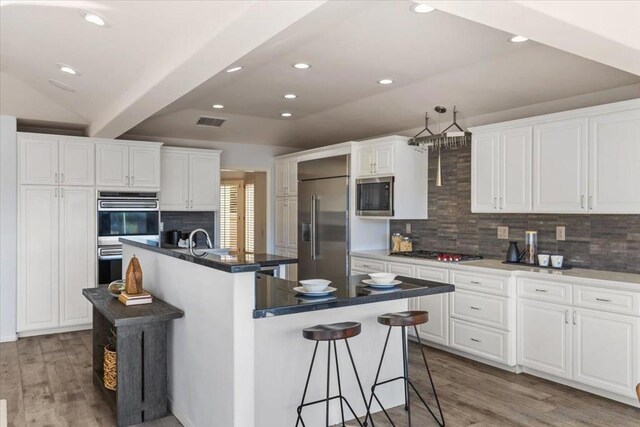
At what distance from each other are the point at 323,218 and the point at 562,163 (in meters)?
2.98

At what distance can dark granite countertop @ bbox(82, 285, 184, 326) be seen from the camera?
304 cm

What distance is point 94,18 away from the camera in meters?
2.78

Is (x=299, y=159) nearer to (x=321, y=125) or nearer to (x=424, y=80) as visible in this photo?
(x=321, y=125)

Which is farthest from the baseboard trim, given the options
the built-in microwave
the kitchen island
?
the built-in microwave

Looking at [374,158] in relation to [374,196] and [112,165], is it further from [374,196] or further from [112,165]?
[112,165]

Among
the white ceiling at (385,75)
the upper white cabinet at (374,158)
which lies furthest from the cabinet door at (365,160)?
the white ceiling at (385,75)

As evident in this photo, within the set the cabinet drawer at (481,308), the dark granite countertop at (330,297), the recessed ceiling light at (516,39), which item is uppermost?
the recessed ceiling light at (516,39)

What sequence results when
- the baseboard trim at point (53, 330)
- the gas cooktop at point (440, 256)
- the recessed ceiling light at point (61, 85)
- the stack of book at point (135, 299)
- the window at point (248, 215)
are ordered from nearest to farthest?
1. the stack of book at point (135, 299)
2. the recessed ceiling light at point (61, 85)
3. the gas cooktop at point (440, 256)
4. the baseboard trim at point (53, 330)
5. the window at point (248, 215)

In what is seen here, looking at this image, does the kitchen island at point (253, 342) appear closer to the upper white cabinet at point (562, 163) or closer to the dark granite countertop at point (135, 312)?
the dark granite countertop at point (135, 312)

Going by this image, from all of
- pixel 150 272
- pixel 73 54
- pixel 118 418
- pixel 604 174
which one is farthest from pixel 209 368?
pixel 604 174

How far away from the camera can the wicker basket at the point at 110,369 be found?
3.38 m

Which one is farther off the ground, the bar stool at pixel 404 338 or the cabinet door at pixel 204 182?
the cabinet door at pixel 204 182

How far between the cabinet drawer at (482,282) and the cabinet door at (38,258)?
14.2 feet

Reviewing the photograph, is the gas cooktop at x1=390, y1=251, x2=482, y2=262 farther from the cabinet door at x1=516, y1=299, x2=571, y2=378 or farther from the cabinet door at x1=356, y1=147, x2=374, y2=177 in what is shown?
the cabinet door at x1=356, y1=147, x2=374, y2=177
